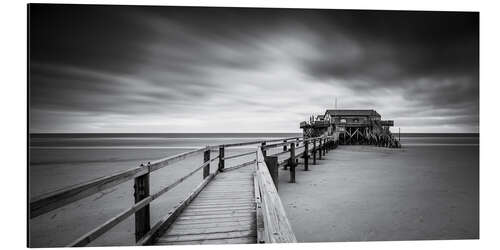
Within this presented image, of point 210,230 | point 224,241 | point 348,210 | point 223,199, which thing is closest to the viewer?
point 224,241

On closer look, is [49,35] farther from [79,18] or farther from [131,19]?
[131,19]

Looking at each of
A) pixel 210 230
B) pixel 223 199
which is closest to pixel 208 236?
pixel 210 230

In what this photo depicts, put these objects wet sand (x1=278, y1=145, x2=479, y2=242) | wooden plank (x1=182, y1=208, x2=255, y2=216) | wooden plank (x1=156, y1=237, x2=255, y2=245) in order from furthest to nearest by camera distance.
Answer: wet sand (x1=278, y1=145, x2=479, y2=242)
wooden plank (x1=182, y1=208, x2=255, y2=216)
wooden plank (x1=156, y1=237, x2=255, y2=245)

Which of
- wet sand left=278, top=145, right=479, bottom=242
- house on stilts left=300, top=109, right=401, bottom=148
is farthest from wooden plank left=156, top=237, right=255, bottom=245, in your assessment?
house on stilts left=300, top=109, right=401, bottom=148

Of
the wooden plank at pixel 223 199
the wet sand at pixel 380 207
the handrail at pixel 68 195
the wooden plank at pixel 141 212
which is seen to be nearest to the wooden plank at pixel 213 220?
the wooden plank at pixel 141 212

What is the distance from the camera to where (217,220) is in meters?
3.02

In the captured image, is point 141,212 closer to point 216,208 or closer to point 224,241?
point 224,241

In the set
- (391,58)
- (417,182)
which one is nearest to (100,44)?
(391,58)

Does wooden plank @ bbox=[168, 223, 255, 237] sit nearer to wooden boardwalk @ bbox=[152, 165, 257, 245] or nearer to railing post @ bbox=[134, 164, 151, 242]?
wooden boardwalk @ bbox=[152, 165, 257, 245]

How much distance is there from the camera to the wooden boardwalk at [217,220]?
2.60m

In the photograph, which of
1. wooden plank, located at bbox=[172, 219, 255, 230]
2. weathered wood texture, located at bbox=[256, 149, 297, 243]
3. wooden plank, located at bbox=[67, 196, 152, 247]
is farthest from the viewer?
wooden plank, located at bbox=[172, 219, 255, 230]

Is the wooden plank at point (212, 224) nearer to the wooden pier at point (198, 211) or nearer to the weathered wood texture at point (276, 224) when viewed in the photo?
the wooden pier at point (198, 211)

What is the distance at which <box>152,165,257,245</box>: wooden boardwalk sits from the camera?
2.60m

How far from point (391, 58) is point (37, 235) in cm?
872
